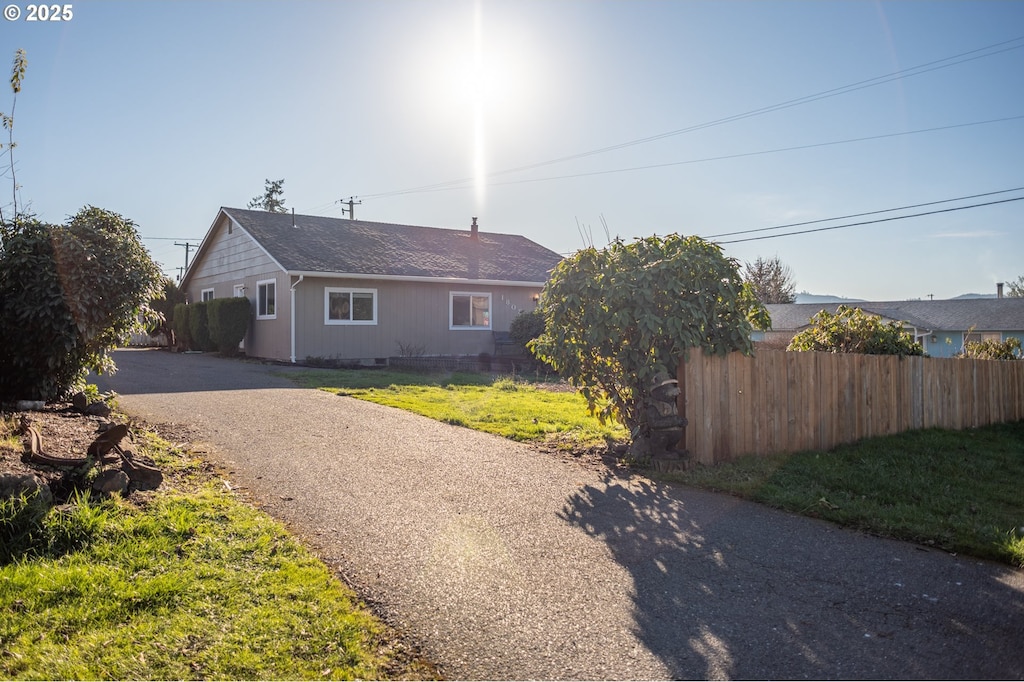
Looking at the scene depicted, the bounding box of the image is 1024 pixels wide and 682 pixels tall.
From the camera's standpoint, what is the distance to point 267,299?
2028cm

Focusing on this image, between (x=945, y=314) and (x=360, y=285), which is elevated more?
(x=360, y=285)

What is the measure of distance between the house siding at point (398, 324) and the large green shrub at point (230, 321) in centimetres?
297

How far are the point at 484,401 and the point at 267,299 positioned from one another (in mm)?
11821

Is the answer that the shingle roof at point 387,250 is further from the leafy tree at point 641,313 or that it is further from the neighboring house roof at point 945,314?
the neighboring house roof at point 945,314

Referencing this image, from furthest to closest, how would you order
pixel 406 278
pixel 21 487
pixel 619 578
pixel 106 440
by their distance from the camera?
pixel 406 278
pixel 106 440
pixel 21 487
pixel 619 578

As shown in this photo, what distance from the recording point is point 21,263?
7.05 meters

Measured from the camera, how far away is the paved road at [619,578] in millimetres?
2945

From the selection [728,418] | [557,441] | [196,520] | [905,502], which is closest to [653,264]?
[728,418]

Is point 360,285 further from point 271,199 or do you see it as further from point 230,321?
point 271,199

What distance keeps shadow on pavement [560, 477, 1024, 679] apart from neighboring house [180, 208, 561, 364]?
13513 mm

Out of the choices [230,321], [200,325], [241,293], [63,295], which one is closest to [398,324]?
[230,321]

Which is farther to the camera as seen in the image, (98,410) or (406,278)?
(406,278)

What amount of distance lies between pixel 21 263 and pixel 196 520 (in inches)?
179

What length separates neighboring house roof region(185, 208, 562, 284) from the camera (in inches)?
765
